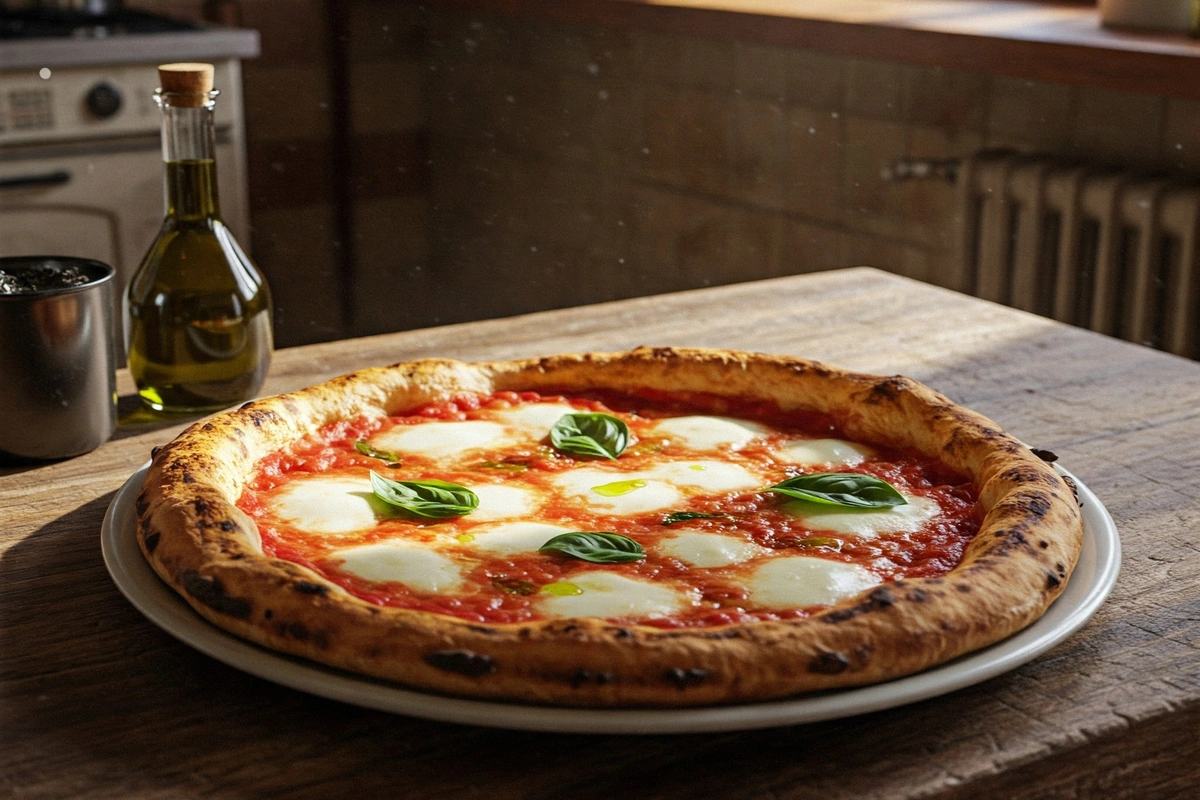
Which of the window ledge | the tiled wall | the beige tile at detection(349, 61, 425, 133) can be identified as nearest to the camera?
the window ledge

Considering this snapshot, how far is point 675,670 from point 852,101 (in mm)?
2587

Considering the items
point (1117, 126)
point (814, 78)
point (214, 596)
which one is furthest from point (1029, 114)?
point (214, 596)

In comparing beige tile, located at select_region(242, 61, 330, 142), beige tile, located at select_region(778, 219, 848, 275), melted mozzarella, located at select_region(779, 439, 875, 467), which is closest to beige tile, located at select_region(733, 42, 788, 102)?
beige tile, located at select_region(778, 219, 848, 275)

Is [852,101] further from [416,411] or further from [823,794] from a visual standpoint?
[823,794]

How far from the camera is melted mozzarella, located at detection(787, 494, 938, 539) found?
107 cm

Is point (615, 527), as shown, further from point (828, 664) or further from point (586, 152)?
point (586, 152)

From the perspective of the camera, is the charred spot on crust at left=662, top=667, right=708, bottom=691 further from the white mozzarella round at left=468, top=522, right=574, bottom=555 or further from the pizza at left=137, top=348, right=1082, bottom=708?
the white mozzarella round at left=468, top=522, right=574, bottom=555

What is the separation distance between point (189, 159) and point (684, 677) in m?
0.84

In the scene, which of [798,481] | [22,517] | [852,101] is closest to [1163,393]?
[798,481]

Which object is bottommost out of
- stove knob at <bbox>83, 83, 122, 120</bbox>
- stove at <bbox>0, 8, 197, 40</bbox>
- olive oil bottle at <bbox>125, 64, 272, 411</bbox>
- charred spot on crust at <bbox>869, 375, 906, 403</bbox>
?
charred spot on crust at <bbox>869, 375, 906, 403</bbox>

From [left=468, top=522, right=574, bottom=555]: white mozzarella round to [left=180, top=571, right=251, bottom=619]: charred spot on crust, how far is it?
219mm

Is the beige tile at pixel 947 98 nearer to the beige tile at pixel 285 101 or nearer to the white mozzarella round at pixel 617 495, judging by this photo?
the white mozzarella round at pixel 617 495

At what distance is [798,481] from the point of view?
113cm

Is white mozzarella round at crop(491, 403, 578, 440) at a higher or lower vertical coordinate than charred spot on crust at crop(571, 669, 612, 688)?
lower
